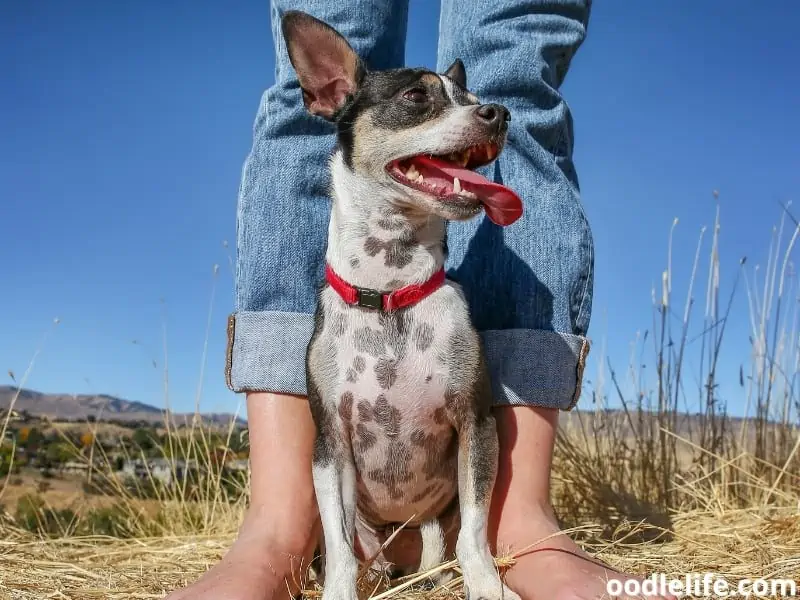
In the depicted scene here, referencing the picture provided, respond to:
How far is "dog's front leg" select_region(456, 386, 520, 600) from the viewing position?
1.96m

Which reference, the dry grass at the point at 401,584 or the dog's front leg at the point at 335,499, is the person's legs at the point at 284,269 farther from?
the dry grass at the point at 401,584

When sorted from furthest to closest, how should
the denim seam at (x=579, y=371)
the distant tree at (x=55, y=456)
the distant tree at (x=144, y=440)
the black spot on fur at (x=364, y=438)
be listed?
1. the distant tree at (x=55, y=456)
2. the distant tree at (x=144, y=440)
3. the denim seam at (x=579, y=371)
4. the black spot on fur at (x=364, y=438)

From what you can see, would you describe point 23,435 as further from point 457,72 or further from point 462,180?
point 462,180

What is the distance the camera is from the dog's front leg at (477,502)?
1.96m

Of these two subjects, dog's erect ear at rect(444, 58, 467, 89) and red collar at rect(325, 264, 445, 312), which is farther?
dog's erect ear at rect(444, 58, 467, 89)

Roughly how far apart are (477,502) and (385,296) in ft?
2.09

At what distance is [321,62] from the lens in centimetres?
244

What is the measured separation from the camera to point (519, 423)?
2441mm

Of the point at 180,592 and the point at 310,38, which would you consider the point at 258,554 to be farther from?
the point at 310,38

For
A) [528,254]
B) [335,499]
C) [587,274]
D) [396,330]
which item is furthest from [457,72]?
[335,499]

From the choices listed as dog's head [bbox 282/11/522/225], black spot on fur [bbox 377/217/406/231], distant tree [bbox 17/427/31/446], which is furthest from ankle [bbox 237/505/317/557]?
distant tree [bbox 17/427/31/446]

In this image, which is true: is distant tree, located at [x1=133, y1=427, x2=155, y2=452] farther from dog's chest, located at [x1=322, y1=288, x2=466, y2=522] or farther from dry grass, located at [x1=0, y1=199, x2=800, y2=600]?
dog's chest, located at [x1=322, y1=288, x2=466, y2=522]

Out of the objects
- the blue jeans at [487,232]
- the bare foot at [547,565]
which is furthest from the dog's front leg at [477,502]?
the blue jeans at [487,232]

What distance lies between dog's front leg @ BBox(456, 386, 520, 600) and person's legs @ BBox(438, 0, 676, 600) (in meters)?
0.29
